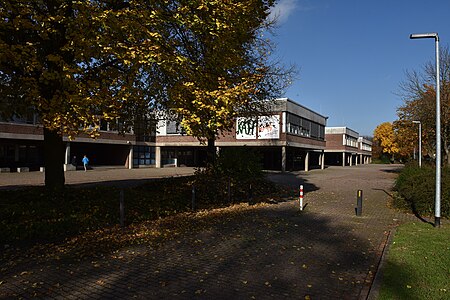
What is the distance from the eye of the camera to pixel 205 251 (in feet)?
22.9

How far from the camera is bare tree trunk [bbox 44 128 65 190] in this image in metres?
10.2

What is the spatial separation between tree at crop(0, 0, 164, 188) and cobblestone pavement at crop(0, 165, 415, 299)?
10.1 feet

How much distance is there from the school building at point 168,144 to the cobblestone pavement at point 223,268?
64.8 ft

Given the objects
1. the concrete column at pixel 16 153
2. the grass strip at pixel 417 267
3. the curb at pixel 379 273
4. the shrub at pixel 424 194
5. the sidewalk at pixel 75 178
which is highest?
the concrete column at pixel 16 153

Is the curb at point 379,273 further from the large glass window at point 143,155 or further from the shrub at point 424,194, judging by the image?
the large glass window at point 143,155

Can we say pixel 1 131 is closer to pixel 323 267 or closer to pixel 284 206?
pixel 284 206

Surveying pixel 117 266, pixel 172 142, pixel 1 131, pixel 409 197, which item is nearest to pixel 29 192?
pixel 117 266

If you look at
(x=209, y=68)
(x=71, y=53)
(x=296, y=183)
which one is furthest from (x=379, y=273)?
(x=296, y=183)

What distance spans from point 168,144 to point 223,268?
129ft

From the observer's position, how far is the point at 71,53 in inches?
334

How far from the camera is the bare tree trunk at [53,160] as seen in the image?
33.3 feet

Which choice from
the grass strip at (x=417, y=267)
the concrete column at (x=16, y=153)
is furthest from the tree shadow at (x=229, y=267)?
the concrete column at (x=16, y=153)

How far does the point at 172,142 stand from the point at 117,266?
38.8 m

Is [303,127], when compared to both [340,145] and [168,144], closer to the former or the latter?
[168,144]
